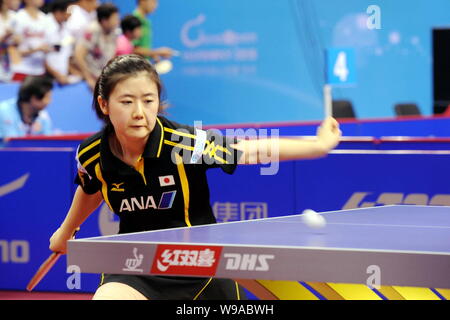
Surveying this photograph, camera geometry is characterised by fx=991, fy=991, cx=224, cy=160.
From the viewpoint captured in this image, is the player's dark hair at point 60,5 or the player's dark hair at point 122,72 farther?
the player's dark hair at point 60,5

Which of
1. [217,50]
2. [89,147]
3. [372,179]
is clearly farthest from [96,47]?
[89,147]

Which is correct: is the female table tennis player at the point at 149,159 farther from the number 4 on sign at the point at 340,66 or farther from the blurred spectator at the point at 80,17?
the blurred spectator at the point at 80,17

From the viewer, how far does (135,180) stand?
338 centimetres

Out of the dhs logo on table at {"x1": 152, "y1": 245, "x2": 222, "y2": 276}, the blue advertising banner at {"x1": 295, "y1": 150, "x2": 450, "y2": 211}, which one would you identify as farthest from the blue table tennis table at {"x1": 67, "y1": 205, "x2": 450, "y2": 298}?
the blue advertising banner at {"x1": 295, "y1": 150, "x2": 450, "y2": 211}

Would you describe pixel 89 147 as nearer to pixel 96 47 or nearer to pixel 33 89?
pixel 33 89

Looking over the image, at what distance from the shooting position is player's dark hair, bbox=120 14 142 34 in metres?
11.0

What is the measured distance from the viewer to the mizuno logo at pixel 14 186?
5.99 metres

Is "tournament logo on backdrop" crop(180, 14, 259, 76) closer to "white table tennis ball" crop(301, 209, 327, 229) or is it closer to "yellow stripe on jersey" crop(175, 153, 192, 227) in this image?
"yellow stripe on jersey" crop(175, 153, 192, 227)

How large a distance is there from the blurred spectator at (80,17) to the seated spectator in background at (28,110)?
2.83m

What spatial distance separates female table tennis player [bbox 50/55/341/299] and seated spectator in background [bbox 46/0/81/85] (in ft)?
26.3

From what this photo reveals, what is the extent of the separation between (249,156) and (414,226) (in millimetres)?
593

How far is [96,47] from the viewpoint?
1139 cm

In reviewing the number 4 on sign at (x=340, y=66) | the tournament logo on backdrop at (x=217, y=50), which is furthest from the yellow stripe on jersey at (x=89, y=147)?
the tournament logo on backdrop at (x=217, y=50)

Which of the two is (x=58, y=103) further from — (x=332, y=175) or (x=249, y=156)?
(x=249, y=156)
